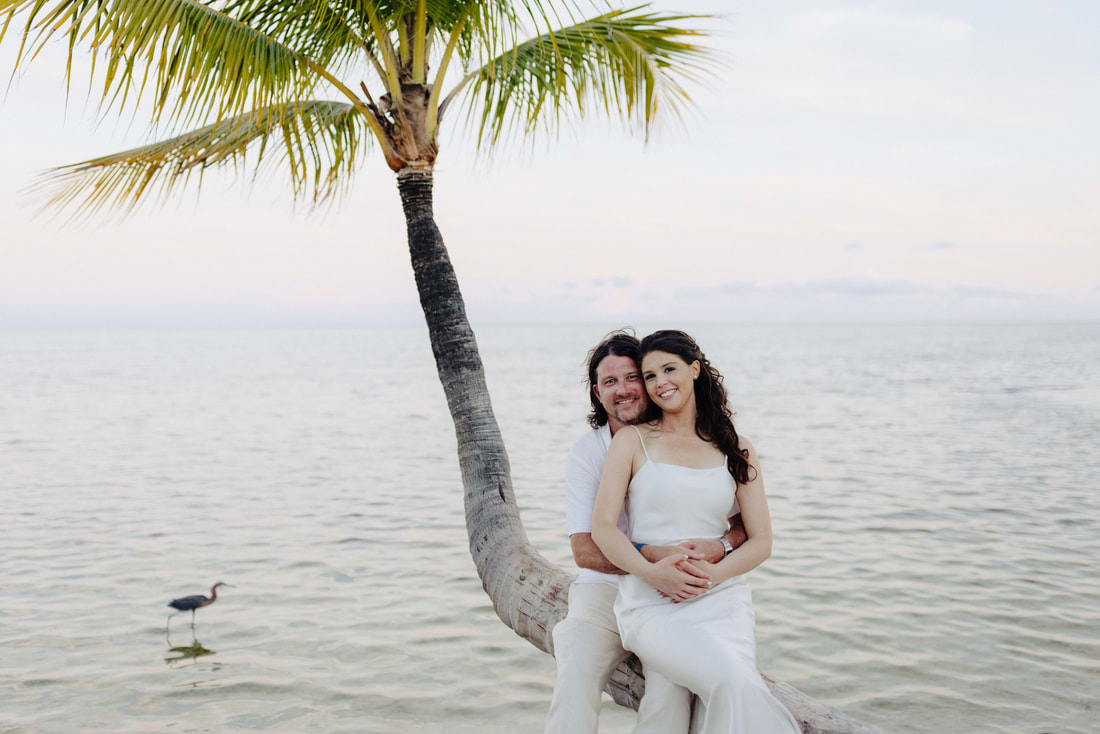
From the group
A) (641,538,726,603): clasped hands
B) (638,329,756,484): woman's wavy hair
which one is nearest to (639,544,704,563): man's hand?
(641,538,726,603): clasped hands

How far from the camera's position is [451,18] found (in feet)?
19.7

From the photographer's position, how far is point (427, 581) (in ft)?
32.2

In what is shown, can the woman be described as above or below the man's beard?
below

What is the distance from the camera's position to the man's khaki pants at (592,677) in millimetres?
3346

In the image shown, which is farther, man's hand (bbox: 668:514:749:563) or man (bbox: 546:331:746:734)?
man's hand (bbox: 668:514:749:563)

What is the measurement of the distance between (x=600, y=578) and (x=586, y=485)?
431 mm

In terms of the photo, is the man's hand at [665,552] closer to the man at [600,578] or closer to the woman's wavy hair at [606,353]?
the man at [600,578]

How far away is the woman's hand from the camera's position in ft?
11.3

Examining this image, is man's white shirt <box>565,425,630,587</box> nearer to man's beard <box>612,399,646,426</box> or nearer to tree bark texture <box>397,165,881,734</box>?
man's beard <box>612,399,646,426</box>

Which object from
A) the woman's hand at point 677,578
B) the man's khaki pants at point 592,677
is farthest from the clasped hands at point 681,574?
the man's khaki pants at point 592,677

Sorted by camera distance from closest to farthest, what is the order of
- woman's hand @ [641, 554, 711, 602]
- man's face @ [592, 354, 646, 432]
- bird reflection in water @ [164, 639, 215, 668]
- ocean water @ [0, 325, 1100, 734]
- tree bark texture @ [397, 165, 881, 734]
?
woman's hand @ [641, 554, 711, 602] < man's face @ [592, 354, 646, 432] < tree bark texture @ [397, 165, 881, 734] < ocean water @ [0, 325, 1100, 734] < bird reflection in water @ [164, 639, 215, 668]

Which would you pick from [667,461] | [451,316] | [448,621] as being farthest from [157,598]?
[667,461]

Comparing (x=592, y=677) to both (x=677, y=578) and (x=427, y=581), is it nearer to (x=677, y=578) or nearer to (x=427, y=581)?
(x=677, y=578)

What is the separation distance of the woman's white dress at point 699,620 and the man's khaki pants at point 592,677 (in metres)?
0.13
